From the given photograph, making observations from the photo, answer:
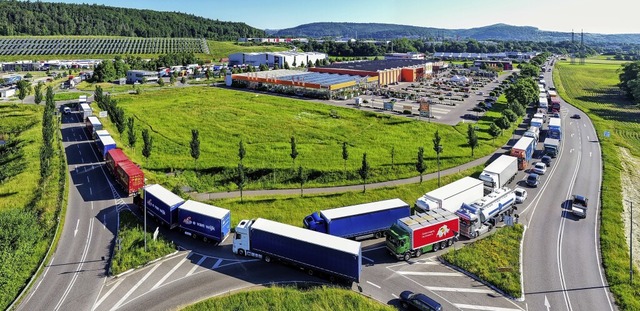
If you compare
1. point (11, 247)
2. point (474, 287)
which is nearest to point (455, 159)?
point (474, 287)

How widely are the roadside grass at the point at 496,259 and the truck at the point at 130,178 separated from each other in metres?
32.3

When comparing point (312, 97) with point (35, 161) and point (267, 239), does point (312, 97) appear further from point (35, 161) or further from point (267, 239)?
point (267, 239)

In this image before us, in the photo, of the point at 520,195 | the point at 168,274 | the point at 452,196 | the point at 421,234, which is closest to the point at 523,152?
the point at 520,195

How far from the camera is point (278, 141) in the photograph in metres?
62.0

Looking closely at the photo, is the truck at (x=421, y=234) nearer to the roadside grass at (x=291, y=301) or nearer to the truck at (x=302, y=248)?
the truck at (x=302, y=248)

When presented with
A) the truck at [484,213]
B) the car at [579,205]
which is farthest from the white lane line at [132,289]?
the car at [579,205]

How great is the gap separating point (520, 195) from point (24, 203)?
53429 mm

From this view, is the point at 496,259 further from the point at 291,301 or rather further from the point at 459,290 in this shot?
the point at 291,301

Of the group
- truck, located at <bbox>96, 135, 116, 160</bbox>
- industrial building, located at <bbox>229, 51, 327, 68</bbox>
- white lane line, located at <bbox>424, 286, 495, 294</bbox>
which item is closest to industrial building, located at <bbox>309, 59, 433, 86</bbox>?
industrial building, located at <bbox>229, 51, 327, 68</bbox>

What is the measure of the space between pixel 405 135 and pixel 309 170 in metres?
23.6

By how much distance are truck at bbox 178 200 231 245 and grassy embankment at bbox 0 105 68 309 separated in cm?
1089

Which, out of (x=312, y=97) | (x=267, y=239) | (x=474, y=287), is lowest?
(x=474, y=287)

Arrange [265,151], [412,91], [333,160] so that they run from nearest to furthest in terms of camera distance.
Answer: [333,160] < [265,151] < [412,91]

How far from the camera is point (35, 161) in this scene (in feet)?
169
